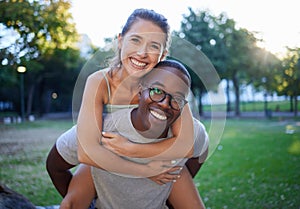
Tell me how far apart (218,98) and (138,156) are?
3.20ft

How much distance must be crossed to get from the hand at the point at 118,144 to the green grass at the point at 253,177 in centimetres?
264

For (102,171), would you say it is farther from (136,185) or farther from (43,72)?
(43,72)

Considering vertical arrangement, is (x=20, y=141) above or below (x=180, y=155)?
below

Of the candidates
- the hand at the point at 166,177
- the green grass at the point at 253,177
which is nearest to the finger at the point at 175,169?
the hand at the point at 166,177

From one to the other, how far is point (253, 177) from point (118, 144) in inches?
172

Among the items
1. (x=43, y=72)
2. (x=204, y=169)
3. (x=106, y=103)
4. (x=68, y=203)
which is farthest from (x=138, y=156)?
(x=43, y=72)

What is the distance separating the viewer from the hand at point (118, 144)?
68.9 inches

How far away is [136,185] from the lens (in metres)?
1.93

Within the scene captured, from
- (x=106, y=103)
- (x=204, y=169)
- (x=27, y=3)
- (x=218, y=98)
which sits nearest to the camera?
(x=106, y=103)

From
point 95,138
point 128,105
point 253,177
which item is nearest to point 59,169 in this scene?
point 95,138

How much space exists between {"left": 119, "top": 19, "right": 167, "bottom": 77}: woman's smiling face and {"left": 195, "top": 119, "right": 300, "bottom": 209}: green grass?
2.72m

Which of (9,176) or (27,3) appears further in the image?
(9,176)

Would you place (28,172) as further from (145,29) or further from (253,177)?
(145,29)

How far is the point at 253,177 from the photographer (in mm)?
5652
